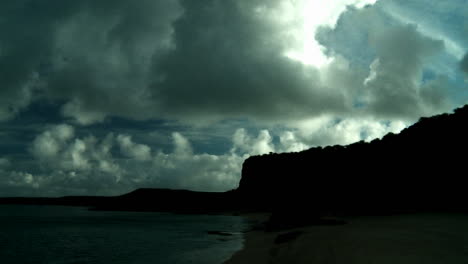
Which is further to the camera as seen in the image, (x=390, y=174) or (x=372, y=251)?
(x=390, y=174)

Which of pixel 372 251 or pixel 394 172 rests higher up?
pixel 394 172

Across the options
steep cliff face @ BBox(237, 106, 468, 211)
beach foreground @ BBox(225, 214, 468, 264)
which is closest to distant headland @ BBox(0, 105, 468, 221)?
steep cliff face @ BBox(237, 106, 468, 211)

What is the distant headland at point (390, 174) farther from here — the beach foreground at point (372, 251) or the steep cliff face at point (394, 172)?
the beach foreground at point (372, 251)

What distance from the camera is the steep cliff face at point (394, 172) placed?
160 feet

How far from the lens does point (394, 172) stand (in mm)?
61031

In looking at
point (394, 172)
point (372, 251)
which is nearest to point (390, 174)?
point (394, 172)

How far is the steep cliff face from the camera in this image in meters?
48.8

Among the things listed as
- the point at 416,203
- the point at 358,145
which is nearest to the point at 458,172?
the point at 416,203

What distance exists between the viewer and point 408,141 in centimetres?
5809

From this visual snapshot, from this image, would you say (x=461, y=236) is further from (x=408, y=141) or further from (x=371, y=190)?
(x=371, y=190)

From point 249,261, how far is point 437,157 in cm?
4375

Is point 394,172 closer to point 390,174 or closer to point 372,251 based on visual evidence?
point 390,174

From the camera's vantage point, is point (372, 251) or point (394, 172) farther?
point (394, 172)

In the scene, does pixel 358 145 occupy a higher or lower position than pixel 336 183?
higher
